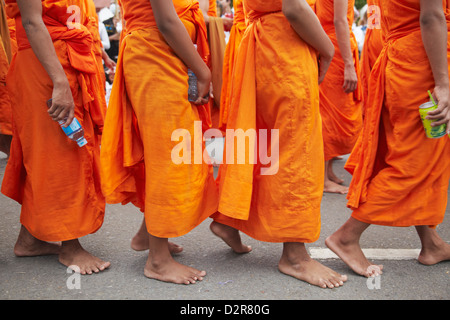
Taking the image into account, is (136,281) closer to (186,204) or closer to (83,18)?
(186,204)

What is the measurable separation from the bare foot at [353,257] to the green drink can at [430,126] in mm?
711

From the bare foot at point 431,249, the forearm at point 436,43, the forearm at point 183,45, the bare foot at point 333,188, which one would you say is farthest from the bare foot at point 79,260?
the bare foot at point 333,188

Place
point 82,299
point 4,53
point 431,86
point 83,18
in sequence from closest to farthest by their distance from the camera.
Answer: point 82,299 < point 431,86 < point 83,18 < point 4,53

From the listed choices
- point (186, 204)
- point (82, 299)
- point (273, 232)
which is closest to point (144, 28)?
point (186, 204)

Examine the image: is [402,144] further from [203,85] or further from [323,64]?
[203,85]

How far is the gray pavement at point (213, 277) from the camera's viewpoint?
2.06 metres

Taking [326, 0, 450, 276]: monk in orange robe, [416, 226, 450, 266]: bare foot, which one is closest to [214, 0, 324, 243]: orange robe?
[326, 0, 450, 276]: monk in orange robe

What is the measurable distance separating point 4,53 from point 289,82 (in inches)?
77.0

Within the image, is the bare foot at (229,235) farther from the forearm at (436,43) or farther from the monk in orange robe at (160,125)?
the forearm at (436,43)

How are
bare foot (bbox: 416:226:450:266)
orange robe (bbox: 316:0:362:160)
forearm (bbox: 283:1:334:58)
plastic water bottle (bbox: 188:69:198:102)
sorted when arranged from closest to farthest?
forearm (bbox: 283:1:334:58) → plastic water bottle (bbox: 188:69:198:102) → bare foot (bbox: 416:226:450:266) → orange robe (bbox: 316:0:362:160)

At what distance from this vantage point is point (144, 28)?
2070 mm

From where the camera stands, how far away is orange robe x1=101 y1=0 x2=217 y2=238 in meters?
2.06

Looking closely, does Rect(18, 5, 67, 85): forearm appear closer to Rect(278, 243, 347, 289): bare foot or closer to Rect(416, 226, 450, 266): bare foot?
Rect(278, 243, 347, 289): bare foot

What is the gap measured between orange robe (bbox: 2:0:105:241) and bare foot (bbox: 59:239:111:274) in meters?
0.13
